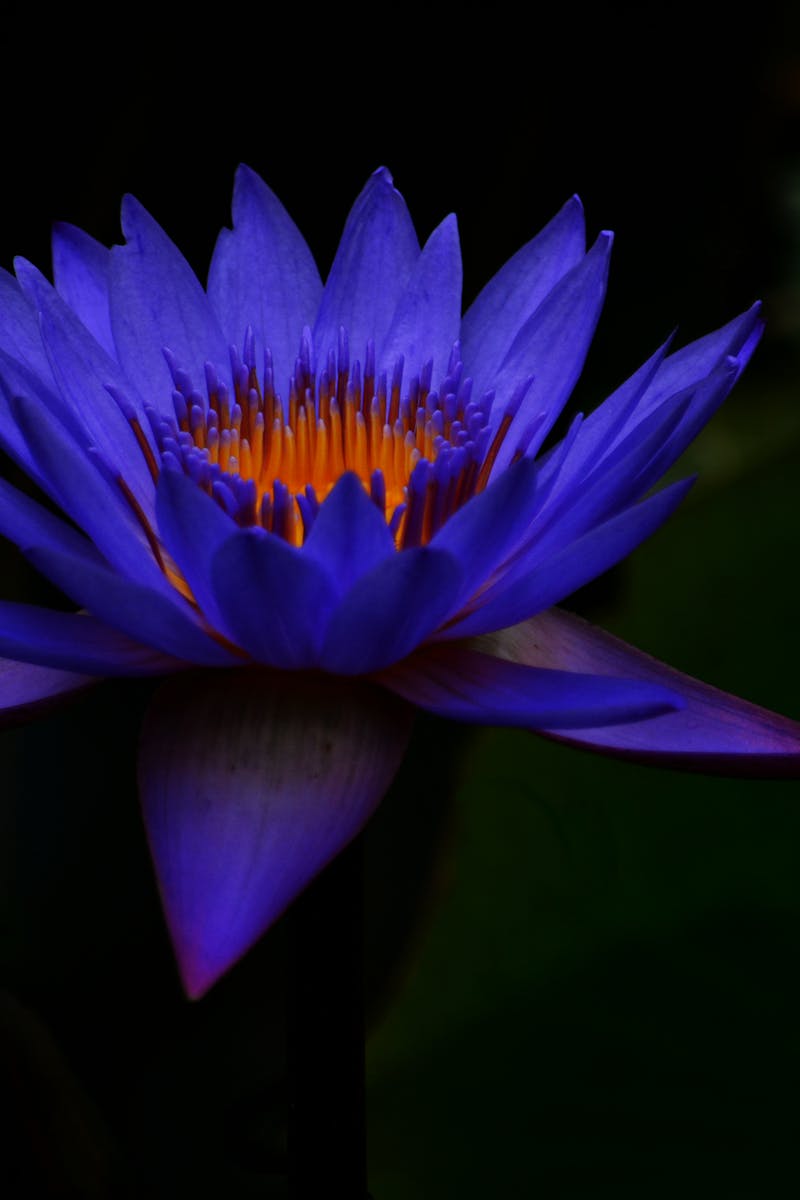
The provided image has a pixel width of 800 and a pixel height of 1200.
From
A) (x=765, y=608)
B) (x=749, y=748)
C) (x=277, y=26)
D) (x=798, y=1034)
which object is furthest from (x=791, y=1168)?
(x=277, y=26)

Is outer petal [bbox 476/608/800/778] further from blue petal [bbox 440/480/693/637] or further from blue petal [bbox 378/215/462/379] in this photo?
blue petal [bbox 378/215/462/379]

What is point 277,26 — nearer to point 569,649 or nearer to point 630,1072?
point 569,649

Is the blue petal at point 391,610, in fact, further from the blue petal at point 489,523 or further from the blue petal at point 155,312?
the blue petal at point 155,312

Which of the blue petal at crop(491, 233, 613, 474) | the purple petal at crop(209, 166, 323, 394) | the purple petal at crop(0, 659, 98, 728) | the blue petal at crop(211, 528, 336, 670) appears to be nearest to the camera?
the blue petal at crop(211, 528, 336, 670)

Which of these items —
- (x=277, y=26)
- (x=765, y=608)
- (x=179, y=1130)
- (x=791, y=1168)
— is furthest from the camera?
(x=277, y=26)

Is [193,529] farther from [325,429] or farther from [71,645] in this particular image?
[325,429]

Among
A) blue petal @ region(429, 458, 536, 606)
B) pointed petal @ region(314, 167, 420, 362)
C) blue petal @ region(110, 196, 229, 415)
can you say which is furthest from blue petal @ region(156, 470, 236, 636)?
pointed petal @ region(314, 167, 420, 362)
